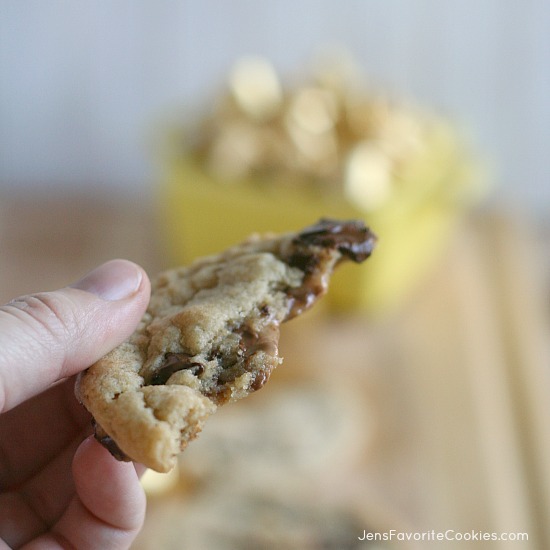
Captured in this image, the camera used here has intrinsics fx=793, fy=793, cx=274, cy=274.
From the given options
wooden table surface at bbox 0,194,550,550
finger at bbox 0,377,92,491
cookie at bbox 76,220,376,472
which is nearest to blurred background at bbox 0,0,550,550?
wooden table surface at bbox 0,194,550,550

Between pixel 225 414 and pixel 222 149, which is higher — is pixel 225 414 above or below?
below

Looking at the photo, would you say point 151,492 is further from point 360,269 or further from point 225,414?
point 360,269

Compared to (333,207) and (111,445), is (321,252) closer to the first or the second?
(111,445)

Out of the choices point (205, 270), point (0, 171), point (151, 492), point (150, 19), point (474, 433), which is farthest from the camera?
point (0, 171)

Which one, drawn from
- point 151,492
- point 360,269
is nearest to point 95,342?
point 151,492

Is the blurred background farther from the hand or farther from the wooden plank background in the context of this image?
the hand

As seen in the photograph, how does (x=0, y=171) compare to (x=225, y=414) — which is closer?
(x=225, y=414)

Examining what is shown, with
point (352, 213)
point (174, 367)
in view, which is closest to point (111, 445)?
point (174, 367)
